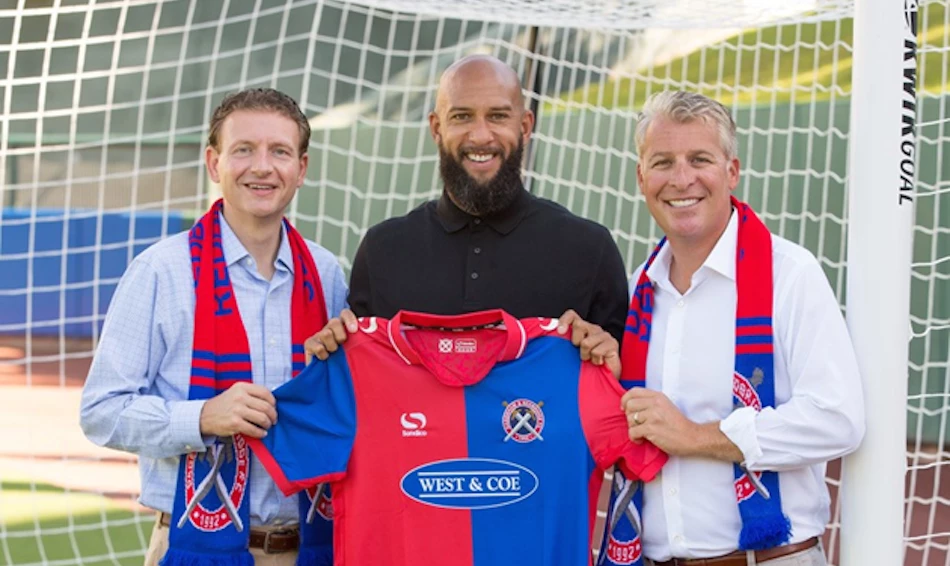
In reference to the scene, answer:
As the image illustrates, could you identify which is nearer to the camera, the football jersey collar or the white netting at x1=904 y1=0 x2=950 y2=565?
the football jersey collar

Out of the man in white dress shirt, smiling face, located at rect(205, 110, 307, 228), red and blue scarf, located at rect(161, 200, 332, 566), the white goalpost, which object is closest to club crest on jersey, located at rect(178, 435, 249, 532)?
red and blue scarf, located at rect(161, 200, 332, 566)

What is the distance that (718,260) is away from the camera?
2186 millimetres

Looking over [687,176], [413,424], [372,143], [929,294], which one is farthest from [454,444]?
[372,143]

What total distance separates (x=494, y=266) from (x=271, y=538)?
0.76 metres

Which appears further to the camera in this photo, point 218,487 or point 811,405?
point 218,487

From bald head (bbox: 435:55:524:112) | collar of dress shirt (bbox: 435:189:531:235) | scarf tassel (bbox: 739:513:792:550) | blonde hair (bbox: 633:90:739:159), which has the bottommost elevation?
scarf tassel (bbox: 739:513:792:550)

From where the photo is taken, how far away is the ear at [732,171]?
2.19 meters

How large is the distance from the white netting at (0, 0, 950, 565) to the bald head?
1.64m

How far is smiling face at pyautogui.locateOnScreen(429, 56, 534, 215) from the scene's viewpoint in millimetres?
2529

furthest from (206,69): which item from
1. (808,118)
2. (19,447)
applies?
(808,118)

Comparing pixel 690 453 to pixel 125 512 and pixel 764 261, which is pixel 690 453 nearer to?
pixel 764 261

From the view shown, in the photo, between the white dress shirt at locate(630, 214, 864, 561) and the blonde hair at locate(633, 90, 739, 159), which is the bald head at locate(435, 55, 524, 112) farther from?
the white dress shirt at locate(630, 214, 864, 561)

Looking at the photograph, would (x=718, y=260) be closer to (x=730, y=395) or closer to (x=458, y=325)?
(x=730, y=395)

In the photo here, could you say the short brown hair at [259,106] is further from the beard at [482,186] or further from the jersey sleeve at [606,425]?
the jersey sleeve at [606,425]
